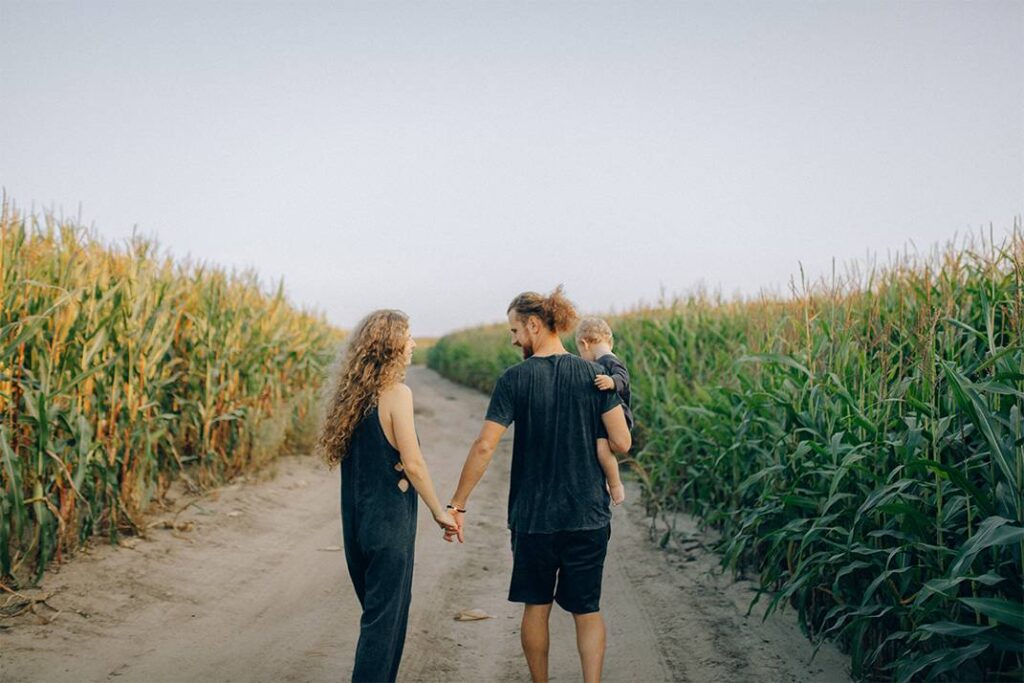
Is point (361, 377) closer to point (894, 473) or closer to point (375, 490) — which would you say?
point (375, 490)

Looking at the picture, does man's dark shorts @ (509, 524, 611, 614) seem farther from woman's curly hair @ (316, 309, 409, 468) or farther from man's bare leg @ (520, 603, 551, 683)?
woman's curly hair @ (316, 309, 409, 468)

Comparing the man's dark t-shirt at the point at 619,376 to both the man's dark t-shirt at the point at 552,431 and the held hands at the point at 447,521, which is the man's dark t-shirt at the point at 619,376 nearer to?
the man's dark t-shirt at the point at 552,431

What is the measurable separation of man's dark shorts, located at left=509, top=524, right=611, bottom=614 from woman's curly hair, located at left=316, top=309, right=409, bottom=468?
42.9 inches

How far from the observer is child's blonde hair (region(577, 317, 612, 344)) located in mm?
5422

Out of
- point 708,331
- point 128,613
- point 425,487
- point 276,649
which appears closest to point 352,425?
point 425,487

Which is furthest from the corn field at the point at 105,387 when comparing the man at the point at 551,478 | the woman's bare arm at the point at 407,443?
the man at the point at 551,478

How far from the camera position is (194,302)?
944 cm

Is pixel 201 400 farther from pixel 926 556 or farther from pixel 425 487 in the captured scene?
pixel 926 556

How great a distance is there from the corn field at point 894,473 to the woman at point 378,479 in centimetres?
237

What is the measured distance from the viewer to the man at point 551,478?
4.19 m

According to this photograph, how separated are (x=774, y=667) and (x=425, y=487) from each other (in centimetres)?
263

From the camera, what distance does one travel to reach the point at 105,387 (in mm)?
6863

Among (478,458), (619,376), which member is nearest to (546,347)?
(478,458)

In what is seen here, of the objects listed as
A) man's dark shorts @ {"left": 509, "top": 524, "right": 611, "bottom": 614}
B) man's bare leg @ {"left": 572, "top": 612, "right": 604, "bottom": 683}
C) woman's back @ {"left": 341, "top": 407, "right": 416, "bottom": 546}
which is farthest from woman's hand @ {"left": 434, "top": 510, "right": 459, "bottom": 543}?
man's bare leg @ {"left": 572, "top": 612, "right": 604, "bottom": 683}
